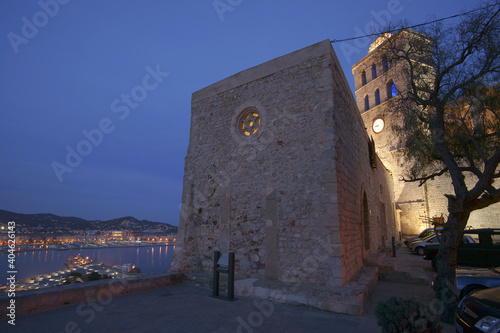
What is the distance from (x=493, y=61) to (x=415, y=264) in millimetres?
8599

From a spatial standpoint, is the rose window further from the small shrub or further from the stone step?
the small shrub

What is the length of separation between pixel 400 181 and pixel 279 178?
23.0 metres

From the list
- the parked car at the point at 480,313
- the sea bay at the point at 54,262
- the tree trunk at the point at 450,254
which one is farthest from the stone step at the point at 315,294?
the sea bay at the point at 54,262

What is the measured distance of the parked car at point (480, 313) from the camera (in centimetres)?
267

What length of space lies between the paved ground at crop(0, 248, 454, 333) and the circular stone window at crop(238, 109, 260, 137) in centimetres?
433

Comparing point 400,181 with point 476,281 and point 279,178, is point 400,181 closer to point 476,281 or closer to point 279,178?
point 476,281

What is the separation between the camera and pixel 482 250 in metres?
7.64

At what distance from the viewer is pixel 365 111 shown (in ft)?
102

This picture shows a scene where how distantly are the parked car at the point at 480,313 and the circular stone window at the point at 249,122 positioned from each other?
541 centimetres

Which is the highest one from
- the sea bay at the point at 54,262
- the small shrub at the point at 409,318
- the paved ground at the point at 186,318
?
the small shrub at the point at 409,318

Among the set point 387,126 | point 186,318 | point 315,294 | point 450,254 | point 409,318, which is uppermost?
point 387,126

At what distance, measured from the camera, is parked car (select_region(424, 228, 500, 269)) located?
741cm

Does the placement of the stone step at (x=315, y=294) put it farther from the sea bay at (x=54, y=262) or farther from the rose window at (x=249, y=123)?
the sea bay at (x=54, y=262)

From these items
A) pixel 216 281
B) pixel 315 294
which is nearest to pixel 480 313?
pixel 315 294
